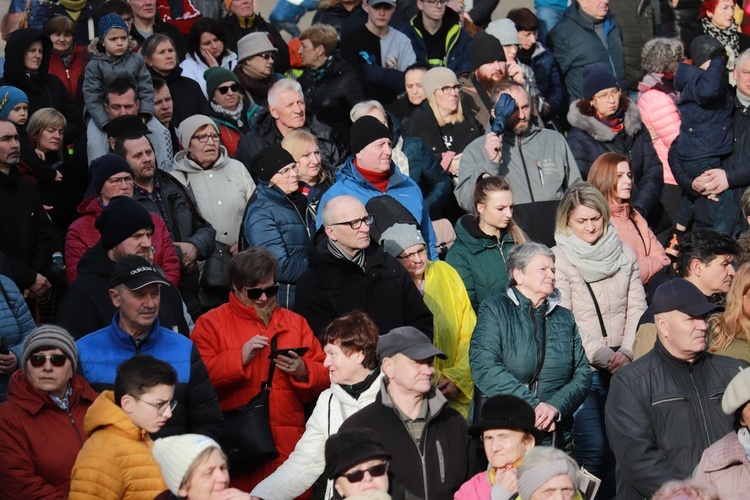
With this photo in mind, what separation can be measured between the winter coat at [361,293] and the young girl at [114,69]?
328 cm

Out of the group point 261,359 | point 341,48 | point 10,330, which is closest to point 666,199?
point 341,48

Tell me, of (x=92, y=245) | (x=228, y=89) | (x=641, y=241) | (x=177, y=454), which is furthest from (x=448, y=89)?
(x=177, y=454)

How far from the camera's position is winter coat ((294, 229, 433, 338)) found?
8.47m

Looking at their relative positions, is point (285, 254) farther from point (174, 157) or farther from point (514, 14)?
point (514, 14)

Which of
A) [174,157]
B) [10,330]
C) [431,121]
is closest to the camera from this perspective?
[10,330]

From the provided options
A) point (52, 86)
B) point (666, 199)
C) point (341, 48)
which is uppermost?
point (52, 86)

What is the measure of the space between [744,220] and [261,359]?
4.95 meters

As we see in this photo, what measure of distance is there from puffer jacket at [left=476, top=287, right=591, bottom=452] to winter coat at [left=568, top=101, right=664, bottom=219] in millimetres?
3604

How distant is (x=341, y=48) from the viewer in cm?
1330

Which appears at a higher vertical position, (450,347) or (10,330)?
(10,330)

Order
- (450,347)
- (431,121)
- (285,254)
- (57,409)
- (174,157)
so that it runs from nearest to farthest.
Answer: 1. (57,409)
2. (450,347)
3. (285,254)
4. (174,157)
5. (431,121)

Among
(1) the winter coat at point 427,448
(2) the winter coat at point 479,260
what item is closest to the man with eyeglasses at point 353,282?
(2) the winter coat at point 479,260

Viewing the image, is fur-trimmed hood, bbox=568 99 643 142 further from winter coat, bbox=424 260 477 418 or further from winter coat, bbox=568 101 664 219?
winter coat, bbox=424 260 477 418

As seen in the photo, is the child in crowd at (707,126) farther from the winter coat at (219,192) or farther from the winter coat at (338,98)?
the winter coat at (219,192)
